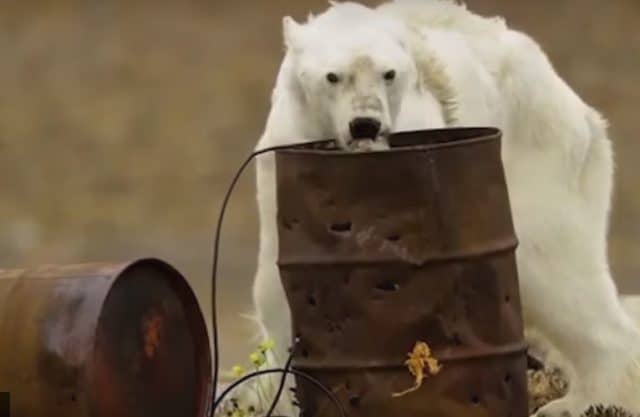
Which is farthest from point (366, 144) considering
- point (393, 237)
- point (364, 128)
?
point (393, 237)

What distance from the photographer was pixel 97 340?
11.0 ft

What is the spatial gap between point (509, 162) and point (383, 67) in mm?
742

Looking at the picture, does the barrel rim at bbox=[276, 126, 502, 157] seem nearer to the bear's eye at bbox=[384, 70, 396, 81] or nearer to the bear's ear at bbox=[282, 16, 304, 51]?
the bear's eye at bbox=[384, 70, 396, 81]

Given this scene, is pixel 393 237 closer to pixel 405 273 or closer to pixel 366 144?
pixel 405 273

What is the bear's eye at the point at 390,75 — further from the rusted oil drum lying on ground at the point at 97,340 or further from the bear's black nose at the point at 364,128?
the rusted oil drum lying on ground at the point at 97,340

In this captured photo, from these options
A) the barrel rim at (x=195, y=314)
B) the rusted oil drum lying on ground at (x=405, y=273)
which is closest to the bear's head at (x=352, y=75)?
the rusted oil drum lying on ground at (x=405, y=273)

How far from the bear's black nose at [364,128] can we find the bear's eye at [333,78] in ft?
0.44

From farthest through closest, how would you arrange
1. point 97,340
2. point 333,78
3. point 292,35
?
point 292,35, point 333,78, point 97,340

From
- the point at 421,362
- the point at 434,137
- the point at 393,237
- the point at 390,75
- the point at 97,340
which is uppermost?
the point at 390,75

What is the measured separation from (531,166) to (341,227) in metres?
1.04

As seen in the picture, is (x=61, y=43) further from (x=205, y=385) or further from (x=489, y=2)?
(x=205, y=385)

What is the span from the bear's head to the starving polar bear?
24 millimetres

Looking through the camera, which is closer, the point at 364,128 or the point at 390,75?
the point at 364,128

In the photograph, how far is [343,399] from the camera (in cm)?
352
